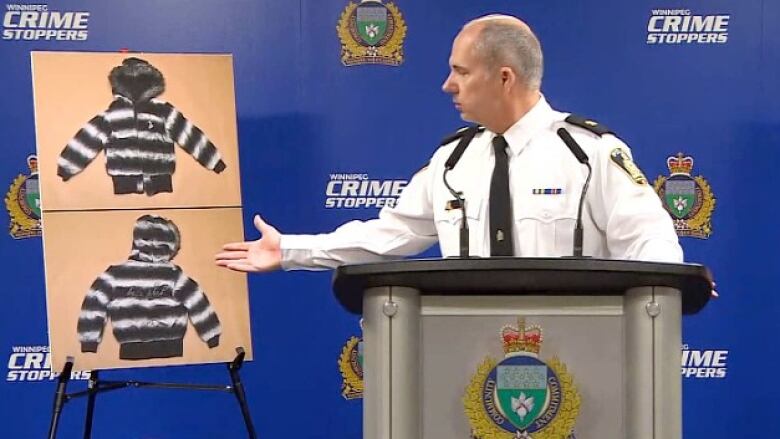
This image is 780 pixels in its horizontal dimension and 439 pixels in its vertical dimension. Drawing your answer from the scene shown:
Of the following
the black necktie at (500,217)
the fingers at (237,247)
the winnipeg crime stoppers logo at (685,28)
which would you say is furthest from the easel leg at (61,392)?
the winnipeg crime stoppers logo at (685,28)

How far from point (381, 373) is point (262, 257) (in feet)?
3.36

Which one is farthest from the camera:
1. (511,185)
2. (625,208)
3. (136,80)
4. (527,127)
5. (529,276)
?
(136,80)

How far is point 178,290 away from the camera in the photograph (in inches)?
114

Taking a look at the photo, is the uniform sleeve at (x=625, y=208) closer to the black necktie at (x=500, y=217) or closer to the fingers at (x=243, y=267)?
the black necktie at (x=500, y=217)

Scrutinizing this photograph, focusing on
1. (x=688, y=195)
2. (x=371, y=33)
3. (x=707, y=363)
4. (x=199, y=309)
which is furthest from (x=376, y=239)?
(x=707, y=363)

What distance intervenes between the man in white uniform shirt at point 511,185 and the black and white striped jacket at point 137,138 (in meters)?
0.85

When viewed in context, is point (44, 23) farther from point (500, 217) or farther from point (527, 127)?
point (500, 217)

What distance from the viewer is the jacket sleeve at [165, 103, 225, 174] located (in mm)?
2926

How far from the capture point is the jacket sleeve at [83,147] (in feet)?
9.34

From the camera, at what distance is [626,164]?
80.8 inches

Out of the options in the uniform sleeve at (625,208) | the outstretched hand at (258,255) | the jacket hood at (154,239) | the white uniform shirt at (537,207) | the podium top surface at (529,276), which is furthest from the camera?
the jacket hood at (154,239)

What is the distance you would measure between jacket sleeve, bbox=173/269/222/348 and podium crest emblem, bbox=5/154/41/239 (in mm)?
917

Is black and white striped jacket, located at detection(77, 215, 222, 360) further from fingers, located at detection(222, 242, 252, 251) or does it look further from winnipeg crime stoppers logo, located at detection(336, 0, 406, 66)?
winnipeg crime stoppers logo, located at detection(336, 0, 406, 66)

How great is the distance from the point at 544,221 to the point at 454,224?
0.22 metres
